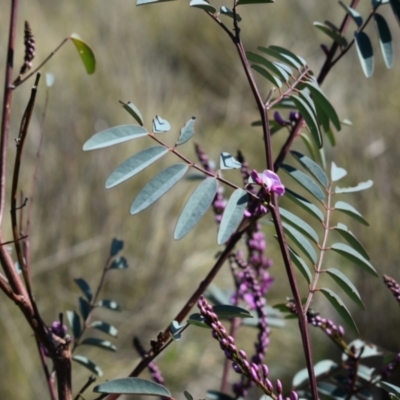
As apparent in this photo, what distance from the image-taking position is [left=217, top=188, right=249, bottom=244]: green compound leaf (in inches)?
25.8

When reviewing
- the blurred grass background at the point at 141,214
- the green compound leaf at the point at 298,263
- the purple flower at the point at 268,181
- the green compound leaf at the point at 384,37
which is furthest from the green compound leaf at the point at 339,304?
the blurred grass background at the point at 141,214

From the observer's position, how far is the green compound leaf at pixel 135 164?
69 centimetres

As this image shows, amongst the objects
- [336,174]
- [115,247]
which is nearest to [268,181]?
[336,174]

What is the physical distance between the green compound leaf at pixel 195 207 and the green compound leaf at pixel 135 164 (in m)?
0.06

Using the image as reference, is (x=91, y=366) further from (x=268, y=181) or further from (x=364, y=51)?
(x=364, y=51)

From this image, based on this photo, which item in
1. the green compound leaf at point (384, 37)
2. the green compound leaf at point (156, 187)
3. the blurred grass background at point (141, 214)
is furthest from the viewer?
the blurred grass background at point (141, 214)

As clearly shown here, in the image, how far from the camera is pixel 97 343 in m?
0.91

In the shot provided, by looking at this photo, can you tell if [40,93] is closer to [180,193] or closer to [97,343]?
[180,193]

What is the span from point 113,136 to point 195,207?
119 millimetres

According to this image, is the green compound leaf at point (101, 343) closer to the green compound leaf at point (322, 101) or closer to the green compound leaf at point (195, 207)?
the green compound leaf at point (195, 207)

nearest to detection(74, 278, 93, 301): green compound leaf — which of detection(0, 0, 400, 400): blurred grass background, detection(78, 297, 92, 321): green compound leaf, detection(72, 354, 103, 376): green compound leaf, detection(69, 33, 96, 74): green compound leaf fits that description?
detection(78, 297, 92, 321): green compound leaf

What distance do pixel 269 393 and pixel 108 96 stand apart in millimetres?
3856

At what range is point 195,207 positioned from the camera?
2.27 ft

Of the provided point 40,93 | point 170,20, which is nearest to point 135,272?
point 40,93
